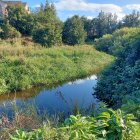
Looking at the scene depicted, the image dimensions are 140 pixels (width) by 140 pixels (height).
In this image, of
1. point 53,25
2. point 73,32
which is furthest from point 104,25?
point 53,25

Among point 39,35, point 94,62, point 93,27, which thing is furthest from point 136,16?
point 94,62

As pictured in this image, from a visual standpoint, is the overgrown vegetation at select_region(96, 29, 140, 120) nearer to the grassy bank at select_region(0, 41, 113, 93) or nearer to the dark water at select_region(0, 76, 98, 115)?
the dark water at select_region(0, 76, 98, 115)

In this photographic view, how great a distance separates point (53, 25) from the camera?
31.8m

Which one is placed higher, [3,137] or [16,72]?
[3,137]

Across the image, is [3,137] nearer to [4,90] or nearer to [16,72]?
[4,90]

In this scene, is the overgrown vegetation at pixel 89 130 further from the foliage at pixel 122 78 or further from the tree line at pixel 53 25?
the tree line at pixel 53 25

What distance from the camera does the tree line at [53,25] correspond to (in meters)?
30.5

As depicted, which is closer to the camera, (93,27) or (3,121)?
(3,121)

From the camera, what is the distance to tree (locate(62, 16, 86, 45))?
37.8m

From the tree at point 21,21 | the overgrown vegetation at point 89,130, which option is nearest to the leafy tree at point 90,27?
the tree at point 21,21

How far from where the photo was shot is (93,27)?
181 ft

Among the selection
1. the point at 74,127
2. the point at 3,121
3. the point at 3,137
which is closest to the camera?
the point at 74,127

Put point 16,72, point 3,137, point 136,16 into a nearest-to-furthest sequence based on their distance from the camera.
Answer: point 3,137
point 16,72
point 136,16

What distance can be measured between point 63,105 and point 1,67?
6340mm
